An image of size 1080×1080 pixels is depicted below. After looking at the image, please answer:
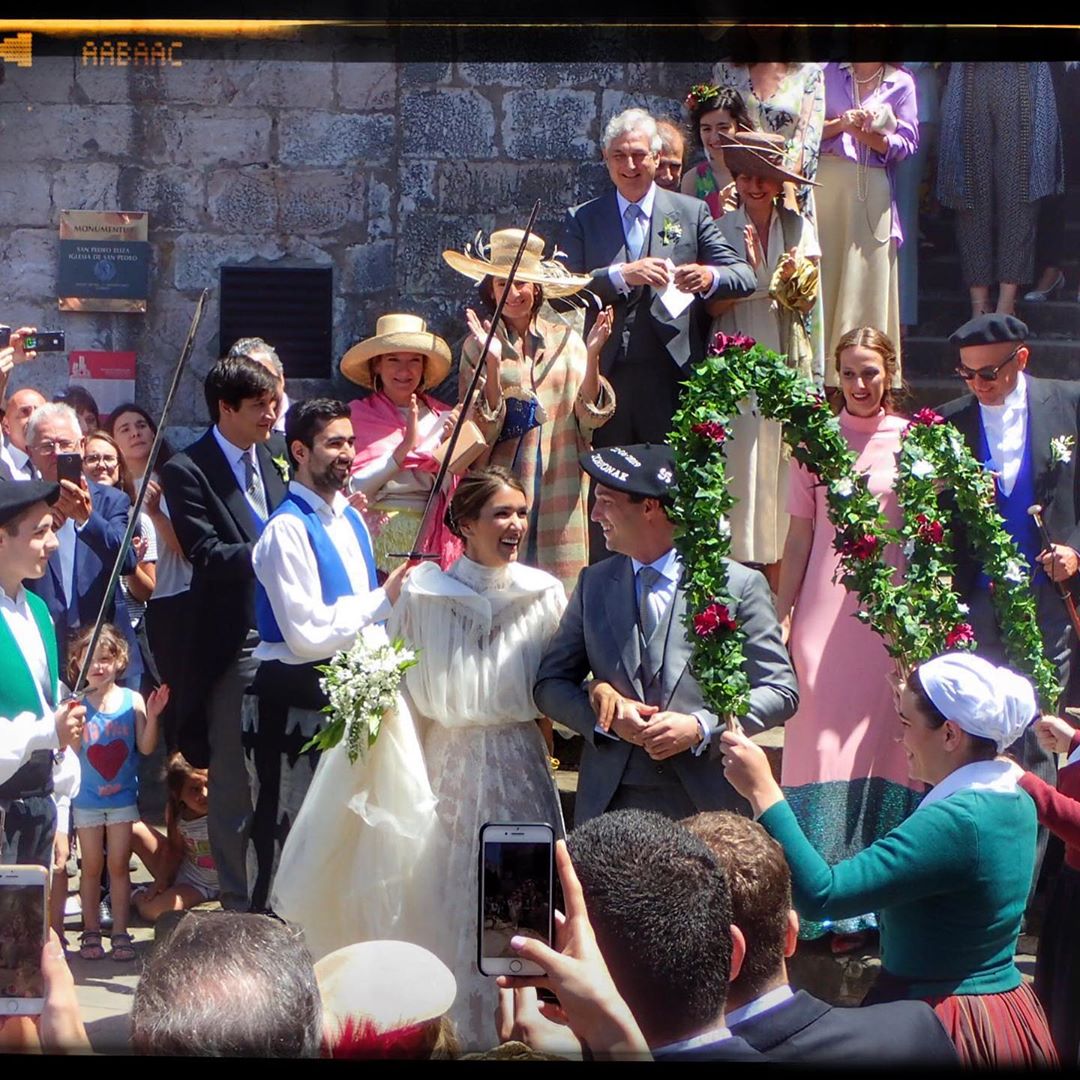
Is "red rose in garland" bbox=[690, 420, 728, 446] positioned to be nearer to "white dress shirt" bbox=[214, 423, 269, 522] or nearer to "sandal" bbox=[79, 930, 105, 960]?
"white dress shirt" bbox=[214, 423, 269, 522]

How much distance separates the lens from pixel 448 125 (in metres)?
5.11

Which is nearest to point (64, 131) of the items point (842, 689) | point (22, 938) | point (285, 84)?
point (285, 84)

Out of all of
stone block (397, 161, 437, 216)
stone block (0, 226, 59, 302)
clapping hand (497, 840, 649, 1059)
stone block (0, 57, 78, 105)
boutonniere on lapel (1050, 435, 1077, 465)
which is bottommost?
clapping hand (497, 840, 649, 1059)

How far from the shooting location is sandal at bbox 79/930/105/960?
4602mm

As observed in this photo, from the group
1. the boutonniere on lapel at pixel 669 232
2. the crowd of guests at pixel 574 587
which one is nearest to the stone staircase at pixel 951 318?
the crowd of guests at pixel 574 587

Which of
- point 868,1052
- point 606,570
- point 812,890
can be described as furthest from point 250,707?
point 868,1052

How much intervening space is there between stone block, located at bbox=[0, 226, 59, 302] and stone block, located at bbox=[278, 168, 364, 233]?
61cm

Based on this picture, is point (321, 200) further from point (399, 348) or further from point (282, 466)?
point (282, 466)

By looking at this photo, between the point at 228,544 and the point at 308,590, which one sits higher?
the point at 228,544

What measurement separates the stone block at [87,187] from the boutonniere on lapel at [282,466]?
75 cm

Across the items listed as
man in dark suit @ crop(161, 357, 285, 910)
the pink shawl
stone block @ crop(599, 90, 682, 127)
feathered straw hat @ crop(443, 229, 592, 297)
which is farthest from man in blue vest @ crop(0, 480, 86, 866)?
stone block @ crop(599, 90, 682, 127)

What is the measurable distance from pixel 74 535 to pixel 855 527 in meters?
2.04

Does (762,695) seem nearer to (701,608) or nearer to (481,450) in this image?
(701,608)

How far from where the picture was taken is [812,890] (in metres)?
3.46
